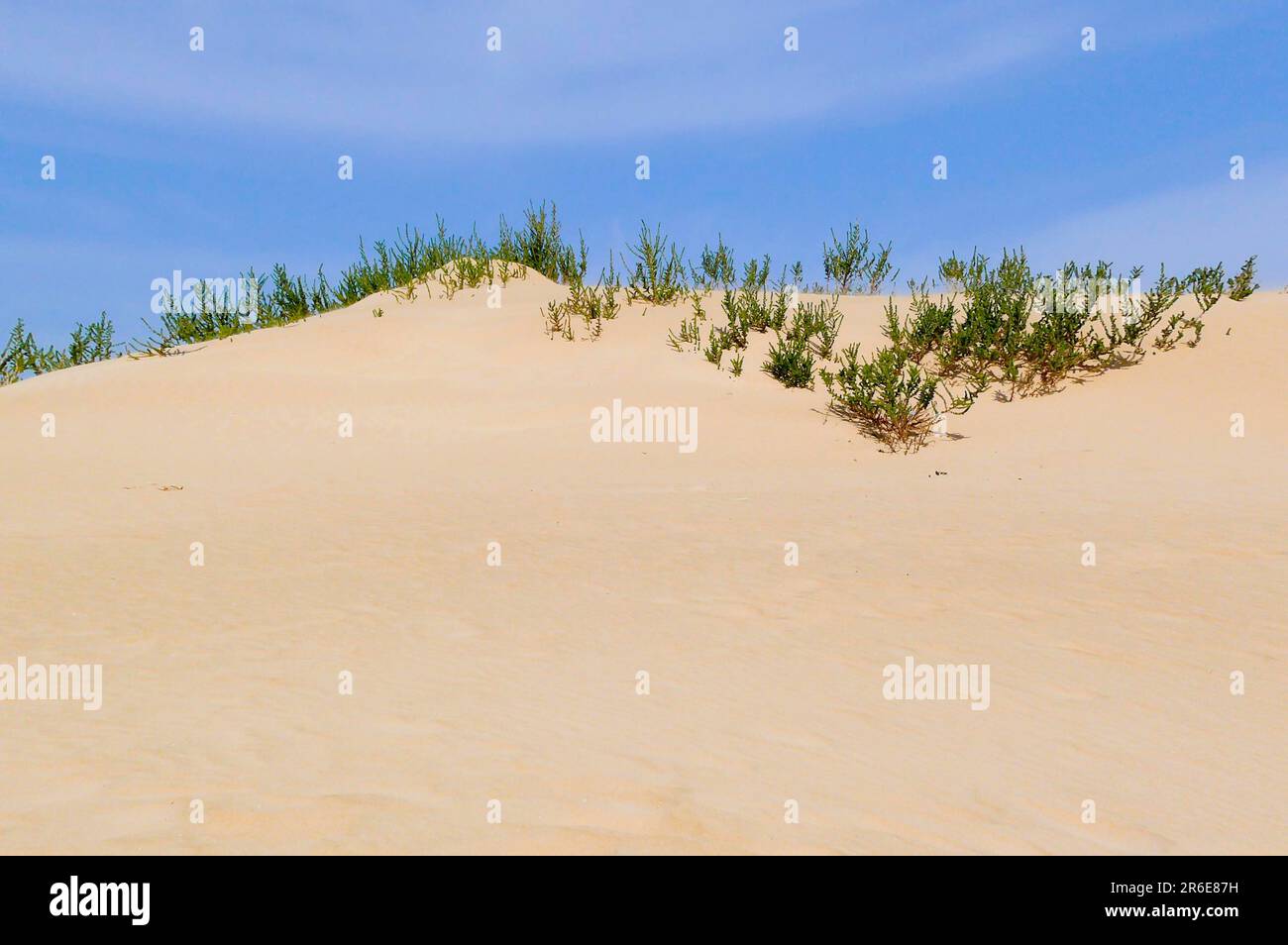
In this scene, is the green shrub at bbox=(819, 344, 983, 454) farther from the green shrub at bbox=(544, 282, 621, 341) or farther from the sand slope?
the green shrub at bbox=(544, 282, 621, 341)

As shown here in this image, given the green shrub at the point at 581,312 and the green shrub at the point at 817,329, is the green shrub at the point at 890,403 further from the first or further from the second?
the green shrub at the point at 581,312

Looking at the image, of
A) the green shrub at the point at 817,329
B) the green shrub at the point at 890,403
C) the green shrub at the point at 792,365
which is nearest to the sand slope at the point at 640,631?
the green shrub at the point at 890,403

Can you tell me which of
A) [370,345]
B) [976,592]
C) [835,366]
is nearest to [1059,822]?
[976,592]

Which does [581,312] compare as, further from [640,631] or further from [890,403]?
[640,631]

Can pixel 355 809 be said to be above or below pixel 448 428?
below

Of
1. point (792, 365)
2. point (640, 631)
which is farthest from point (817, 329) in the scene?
point (640, 631)

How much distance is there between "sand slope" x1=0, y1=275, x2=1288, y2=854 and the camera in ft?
10.4

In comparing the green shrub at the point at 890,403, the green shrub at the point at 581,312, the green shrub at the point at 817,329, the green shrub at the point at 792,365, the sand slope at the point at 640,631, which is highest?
the green shrub at the point at 581,312

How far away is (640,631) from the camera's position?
18.2ft

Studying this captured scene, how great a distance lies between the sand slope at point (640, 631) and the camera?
3.18m

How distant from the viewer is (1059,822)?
10.7 ft
